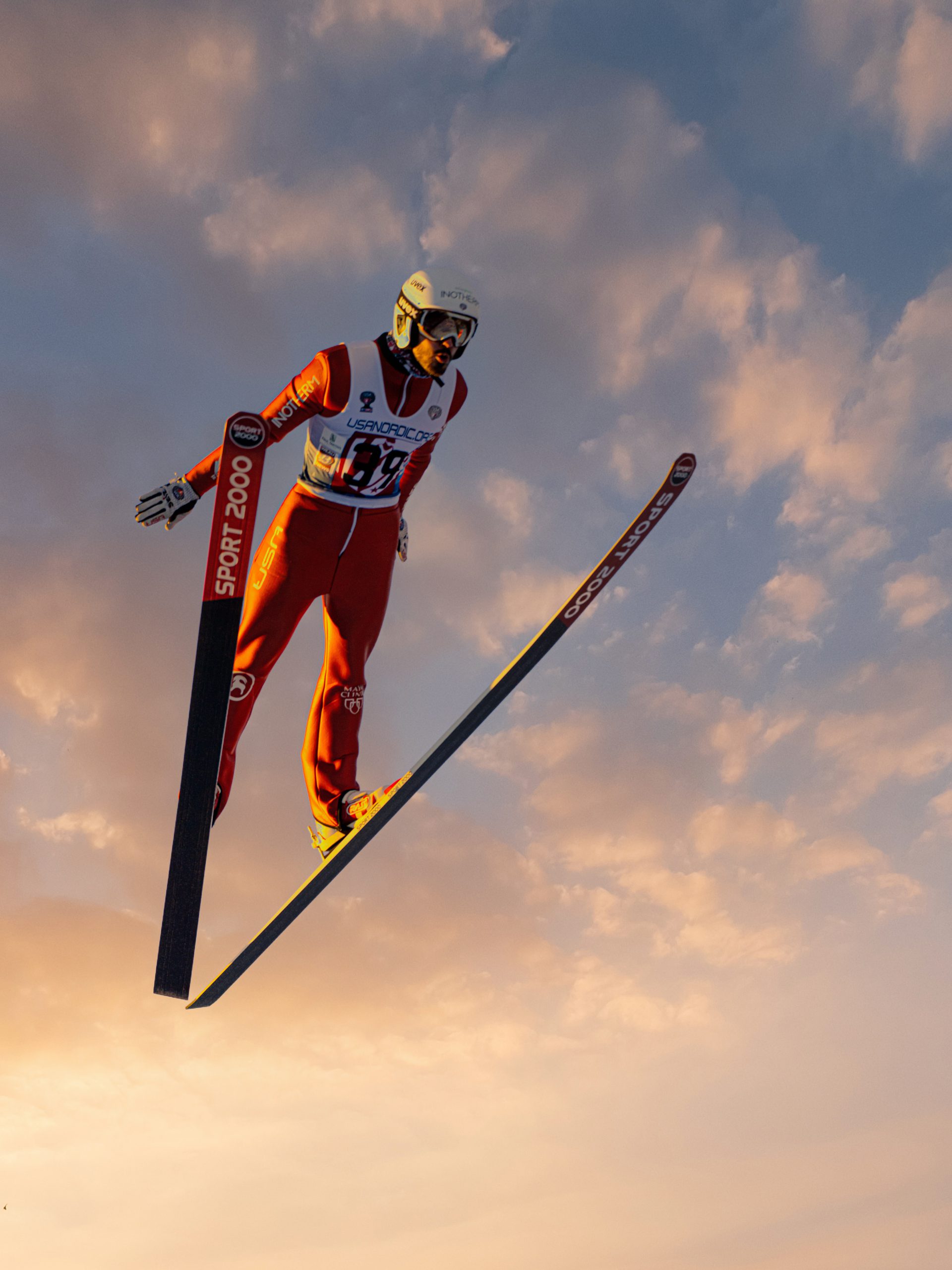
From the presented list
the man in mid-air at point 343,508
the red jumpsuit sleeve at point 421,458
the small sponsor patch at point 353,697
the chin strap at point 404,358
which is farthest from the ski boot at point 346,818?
the chin strap at point 404,358

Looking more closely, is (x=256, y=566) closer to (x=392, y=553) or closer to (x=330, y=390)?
(x=392, y=553)

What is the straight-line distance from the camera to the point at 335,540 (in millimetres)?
6805

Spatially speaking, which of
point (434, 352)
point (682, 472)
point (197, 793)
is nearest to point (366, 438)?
point (434, 352)

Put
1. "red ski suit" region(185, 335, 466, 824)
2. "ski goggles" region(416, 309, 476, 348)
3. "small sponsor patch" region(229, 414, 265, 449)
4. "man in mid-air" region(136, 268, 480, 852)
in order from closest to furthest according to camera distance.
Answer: "small sponsor patch" region(229, 414, 265, 449) < "ski goggles" region(416, 309, 476, 348) < "man in mid-air" region(136, 268, 480, 852) < "red ski suit" region(185, 335, 466, 824)

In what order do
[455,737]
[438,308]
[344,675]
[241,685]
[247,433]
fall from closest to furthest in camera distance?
[247,433] < [438,308] < [241,685] < [455,737] < [344,675]

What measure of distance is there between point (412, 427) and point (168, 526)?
172cm

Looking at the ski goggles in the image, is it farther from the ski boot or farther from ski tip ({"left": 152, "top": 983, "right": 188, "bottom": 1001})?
ski tip ({"left": 152, "top": 983, "right": 188, "bottom": 1001})

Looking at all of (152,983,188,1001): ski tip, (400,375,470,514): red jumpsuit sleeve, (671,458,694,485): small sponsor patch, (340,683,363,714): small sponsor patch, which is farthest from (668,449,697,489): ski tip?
(152,983,188,1001): ski tip

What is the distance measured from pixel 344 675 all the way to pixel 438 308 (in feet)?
8.78

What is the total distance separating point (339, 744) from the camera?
718cm

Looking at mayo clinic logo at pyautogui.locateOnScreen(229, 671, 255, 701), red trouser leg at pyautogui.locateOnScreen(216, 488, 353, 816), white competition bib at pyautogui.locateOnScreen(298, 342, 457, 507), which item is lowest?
mayo clinic logo at pyautogui.locateOnScreen(229, 671, 255, 701)

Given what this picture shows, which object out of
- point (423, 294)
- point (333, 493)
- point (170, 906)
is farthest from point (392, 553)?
point (170, 906)

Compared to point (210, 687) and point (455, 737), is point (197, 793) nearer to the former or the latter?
point (210, 687)

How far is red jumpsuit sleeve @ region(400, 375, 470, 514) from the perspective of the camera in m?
6.70
